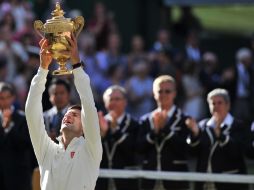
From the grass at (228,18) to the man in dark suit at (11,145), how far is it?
24.5 ft

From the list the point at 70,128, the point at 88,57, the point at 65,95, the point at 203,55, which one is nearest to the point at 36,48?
the point at 88,57

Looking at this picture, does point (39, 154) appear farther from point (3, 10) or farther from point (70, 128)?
point (3, 10)

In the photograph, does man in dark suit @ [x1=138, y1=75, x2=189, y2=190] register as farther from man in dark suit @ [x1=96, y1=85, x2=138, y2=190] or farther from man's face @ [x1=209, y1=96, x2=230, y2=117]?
man's face @ [x1=209, y1=96, x2=230, y2=117]

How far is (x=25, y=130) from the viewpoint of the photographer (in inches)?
454

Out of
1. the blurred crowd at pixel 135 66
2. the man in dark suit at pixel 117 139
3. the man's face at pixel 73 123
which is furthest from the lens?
the blurred crowd at pixel 135 66

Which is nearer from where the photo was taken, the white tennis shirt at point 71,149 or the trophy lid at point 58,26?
the white tennis shirt at point 71,149

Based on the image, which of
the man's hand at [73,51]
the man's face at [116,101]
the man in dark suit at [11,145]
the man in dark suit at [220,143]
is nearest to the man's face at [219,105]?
the man in dark suit at [220,143]

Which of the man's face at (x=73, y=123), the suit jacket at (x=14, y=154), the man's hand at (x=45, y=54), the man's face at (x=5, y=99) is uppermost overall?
the man's hand at (x=45, y=54)

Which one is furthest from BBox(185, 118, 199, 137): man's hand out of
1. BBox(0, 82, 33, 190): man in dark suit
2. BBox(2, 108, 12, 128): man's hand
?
BBox(2, 108, 12, 128): man's hand

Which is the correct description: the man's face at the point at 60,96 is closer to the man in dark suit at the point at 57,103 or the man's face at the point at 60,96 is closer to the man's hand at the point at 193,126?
the man in dark suit at the point at 57,103

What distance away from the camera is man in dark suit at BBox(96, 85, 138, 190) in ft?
36.6

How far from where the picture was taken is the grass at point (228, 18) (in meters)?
18.5

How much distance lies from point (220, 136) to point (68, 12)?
739 cm

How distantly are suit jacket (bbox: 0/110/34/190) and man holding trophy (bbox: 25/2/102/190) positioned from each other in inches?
108
